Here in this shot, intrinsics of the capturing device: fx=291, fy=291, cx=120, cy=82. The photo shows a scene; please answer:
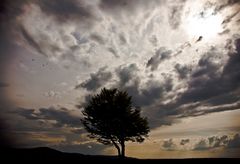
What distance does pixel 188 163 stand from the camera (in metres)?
28.4

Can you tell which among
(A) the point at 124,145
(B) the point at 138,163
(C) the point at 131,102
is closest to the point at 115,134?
(A) the point at 124,145

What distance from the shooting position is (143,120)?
5262 centimetres

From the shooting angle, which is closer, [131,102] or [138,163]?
[138,163]

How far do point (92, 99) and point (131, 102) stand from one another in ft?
23.0

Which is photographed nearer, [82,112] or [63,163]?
[63,163]

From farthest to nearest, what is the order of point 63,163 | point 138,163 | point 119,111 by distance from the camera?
point 119,111 → point 138,163 → point 63,163

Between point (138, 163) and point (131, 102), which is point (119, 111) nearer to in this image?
point (131, 102)

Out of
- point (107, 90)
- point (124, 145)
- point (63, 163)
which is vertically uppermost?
point (107, 90)

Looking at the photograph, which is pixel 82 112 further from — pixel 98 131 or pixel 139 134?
pixel 139 134

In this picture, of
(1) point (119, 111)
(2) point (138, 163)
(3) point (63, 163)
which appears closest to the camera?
(3) point (63, 163)

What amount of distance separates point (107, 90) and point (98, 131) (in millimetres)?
7432

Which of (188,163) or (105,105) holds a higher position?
(105,105)

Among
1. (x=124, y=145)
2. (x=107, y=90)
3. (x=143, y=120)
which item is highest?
(x=107, y=90)

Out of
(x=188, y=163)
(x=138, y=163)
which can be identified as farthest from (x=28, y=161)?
(x=188, y=163)
